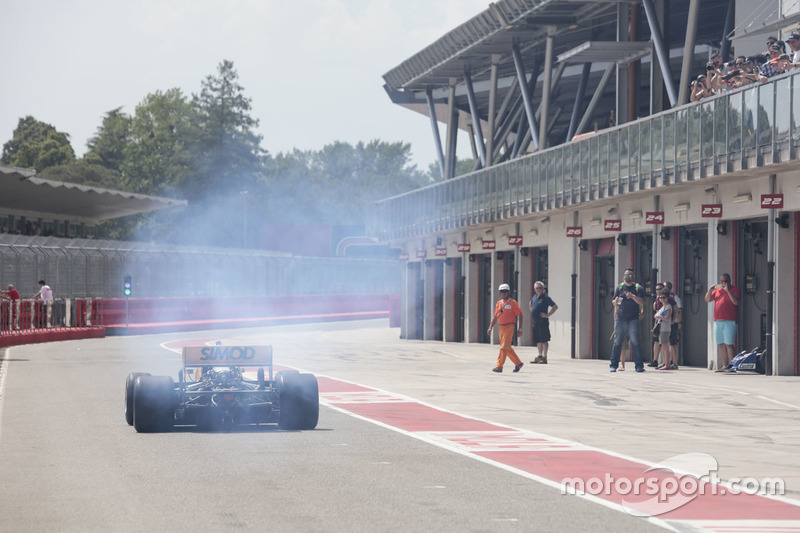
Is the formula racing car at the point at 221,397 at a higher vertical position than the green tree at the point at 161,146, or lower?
lower

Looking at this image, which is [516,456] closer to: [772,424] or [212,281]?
[772,424]

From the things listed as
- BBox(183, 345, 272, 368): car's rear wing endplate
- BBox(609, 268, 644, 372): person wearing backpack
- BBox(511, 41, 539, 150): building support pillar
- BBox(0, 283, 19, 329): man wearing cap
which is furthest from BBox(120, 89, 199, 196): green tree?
BBox(183, 345, 272, 368): car's rear wing endplate

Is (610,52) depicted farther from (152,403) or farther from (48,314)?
(152,403)

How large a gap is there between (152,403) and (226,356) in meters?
1.11

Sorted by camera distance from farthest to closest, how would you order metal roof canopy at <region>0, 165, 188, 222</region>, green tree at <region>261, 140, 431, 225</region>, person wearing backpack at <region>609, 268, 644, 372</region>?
green tree at <region>261, 140, 431, 225</region>, metal roof canopy at <region>0, 165, 188, 222</region>, person wearing backpack at <region>609, 268, 644, 372</region>

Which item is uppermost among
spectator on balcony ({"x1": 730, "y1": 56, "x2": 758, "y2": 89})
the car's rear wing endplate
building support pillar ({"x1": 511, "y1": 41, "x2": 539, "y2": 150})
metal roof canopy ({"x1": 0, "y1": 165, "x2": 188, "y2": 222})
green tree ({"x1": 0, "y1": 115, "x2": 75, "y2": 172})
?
green tree ({"x1": 0, "y1": 115, "x2": 75, "y2": 172})

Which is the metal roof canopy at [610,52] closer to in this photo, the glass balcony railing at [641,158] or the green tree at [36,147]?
the glass balcony railing at [641,158]

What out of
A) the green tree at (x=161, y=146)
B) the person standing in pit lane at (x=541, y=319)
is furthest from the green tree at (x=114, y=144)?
the person standing in pit lane at (x=541, y=319)

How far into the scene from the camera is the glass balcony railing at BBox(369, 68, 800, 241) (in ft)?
73.5

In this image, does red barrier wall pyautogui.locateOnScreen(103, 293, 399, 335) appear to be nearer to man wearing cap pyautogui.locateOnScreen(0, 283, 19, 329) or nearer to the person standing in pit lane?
man wearing cap pyautogui.locateOnScreen(0, 283, 19, 329)

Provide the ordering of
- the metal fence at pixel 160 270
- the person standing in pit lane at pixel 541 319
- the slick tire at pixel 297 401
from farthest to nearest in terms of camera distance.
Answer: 1. the metal fence at pixel 160 270
2. the person standing in pit lane at pixel 541 319
3. the slick tire at pixel 297 401

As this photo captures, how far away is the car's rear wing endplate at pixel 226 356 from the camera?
1422cm

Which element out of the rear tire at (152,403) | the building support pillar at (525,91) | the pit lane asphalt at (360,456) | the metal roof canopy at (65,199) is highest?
the building support pillar at (525,91)

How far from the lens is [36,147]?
4749 inches
